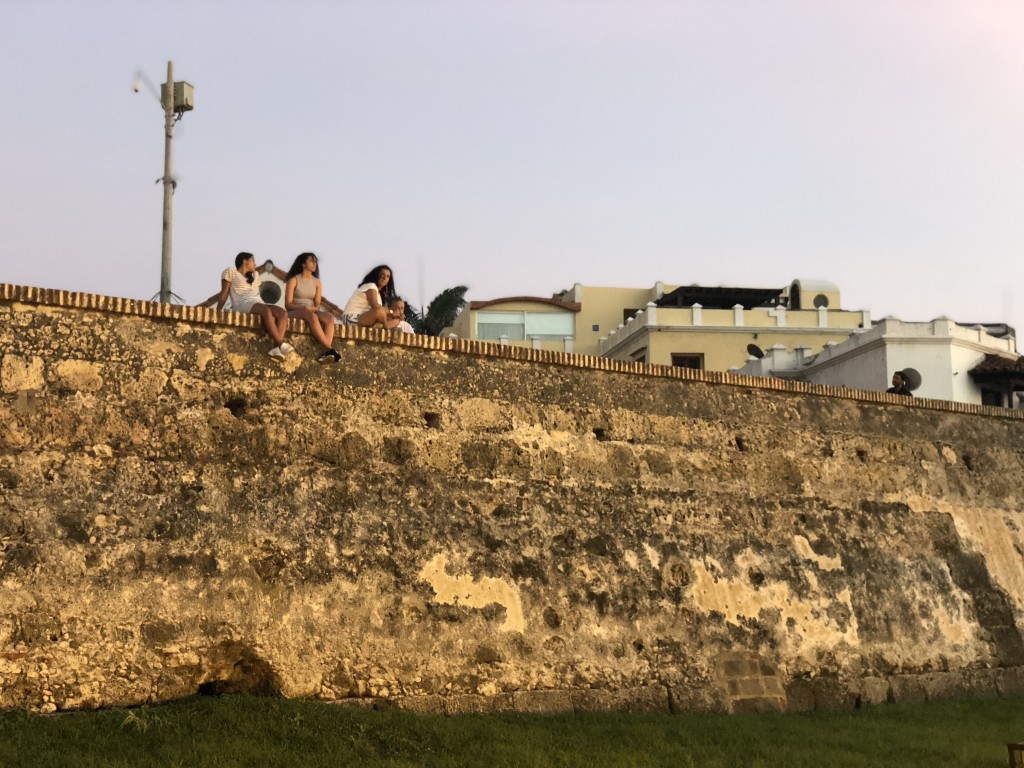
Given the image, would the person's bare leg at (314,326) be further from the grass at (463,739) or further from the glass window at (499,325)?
the glass window at (499,325)

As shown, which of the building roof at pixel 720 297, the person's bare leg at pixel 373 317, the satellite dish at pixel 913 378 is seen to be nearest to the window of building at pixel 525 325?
the building roof at pixel 720 297

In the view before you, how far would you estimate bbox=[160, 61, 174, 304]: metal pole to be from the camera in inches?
487

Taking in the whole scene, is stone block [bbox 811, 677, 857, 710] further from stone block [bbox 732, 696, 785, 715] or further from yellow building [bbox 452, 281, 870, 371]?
yellow building [bbox 452, 281, 870, 371]

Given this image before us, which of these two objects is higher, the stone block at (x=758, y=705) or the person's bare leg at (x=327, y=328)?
the person's bare leg at (x=327, y=328)

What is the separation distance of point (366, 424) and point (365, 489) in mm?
525

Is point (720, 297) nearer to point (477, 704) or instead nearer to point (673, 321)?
point (673, 321)

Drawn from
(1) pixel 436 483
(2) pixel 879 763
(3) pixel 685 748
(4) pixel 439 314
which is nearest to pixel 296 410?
(1) pixel 436 483

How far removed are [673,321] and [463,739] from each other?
24.5 m

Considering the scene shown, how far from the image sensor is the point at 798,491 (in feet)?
39.3

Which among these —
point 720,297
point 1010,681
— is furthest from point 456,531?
point 720,297

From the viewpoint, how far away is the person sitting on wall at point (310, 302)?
9094mm

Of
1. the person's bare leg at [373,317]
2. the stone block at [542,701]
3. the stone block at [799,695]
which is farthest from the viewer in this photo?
the stone block at [799,695]

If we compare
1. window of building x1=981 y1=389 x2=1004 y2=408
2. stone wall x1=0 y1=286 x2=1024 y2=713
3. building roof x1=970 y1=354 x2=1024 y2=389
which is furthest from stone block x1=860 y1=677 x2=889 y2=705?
window of building x1=981 y1=389 x2=1004 y2=408

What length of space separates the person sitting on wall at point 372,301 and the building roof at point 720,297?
25.1 metres
